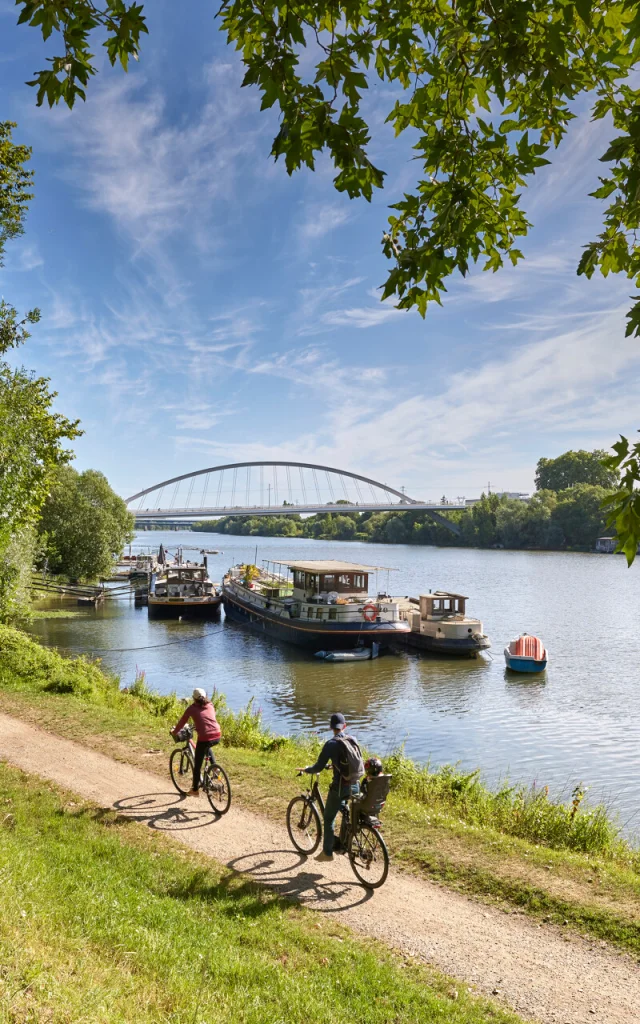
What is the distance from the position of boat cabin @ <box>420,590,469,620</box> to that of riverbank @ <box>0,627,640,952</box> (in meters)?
19.8

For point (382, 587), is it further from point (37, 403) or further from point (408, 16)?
point (408, 16)

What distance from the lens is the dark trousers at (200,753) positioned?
8.82m

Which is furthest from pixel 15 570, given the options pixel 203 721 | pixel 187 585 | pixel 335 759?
pixel 187 585

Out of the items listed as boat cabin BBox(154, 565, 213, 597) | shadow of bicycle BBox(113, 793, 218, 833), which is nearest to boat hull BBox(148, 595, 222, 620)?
boat cabin BBox(154, 565, 213, 597)

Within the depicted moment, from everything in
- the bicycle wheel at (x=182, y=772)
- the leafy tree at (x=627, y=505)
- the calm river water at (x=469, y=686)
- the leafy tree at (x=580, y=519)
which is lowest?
the calm river water at (x=469, y=686)

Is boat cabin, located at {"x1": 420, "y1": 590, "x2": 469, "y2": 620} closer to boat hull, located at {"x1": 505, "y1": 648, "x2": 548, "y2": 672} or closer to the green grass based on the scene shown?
boat hull, located at {"x1": 505, "y1": 648, "x2": 548, "y2": 672}

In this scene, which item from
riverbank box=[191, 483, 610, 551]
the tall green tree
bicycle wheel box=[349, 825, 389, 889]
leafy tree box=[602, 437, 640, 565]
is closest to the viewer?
leafy tree box=[602, 437, 640, 565]

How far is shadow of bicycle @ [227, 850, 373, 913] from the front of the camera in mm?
6656

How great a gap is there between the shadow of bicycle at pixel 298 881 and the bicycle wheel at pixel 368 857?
0.40 ft

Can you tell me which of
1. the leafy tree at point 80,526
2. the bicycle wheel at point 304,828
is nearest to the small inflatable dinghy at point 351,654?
the bicycle wheel at point 304,828

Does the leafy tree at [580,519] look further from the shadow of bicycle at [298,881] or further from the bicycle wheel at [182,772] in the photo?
the shadow of bicycle at [298,881]

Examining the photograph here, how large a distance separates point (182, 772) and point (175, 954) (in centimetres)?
477

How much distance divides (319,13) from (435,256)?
1456 millimetres

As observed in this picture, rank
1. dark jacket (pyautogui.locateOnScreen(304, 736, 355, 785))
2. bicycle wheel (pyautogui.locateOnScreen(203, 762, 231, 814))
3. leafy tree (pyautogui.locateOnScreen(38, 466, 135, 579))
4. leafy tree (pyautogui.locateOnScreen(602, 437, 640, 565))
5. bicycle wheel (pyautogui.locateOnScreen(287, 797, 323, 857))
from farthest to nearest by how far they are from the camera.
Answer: leafy tree (pyautogui.locateOnScreen(38, 466, 135, 579)) → bicycle wheel (pyautogui.locateOnScreen(203, 762, 231, 814)) → bicycle wheel (pyautogui.locateOnScreen(287, 797, 323, 857)) → dark jacket (pyautogui.locateOnScreen(304, 736, 355, 785)) → leafy tree (pyautogui.locateOnScreen(602, 437, 640, 565))
